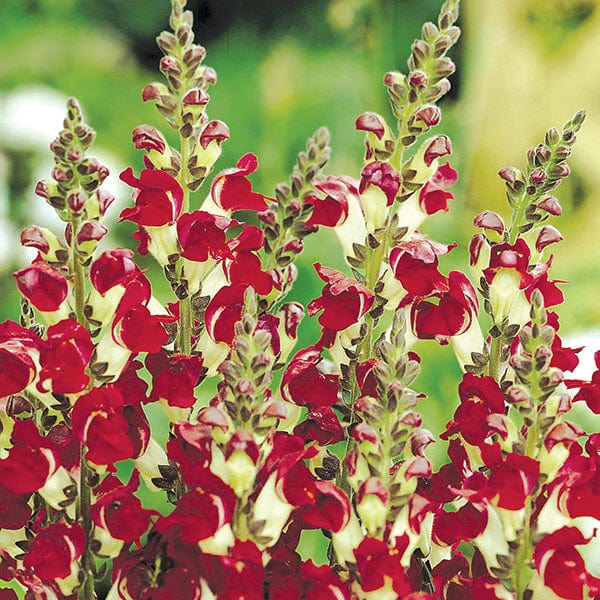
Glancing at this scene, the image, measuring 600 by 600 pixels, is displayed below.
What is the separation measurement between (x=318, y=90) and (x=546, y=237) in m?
1.22

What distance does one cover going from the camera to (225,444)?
0.40 meters

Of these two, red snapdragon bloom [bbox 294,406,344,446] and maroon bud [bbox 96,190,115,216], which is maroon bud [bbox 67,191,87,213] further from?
red snapdragon bloom [bbox 294,406,344,446]

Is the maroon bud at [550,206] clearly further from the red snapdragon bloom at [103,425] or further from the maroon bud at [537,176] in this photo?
the red snapdragon bloom at [103,425]

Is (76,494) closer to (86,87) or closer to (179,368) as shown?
(179,368)

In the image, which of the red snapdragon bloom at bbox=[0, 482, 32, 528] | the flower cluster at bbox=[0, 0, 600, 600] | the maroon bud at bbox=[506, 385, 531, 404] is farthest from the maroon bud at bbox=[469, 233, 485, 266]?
the red snapdragon bloom at bbox=[0, 482, 32, 528]

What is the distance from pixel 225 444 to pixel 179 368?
6cm

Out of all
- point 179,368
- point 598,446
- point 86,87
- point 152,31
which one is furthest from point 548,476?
point 152,31

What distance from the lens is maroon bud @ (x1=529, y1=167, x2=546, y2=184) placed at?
454 mm

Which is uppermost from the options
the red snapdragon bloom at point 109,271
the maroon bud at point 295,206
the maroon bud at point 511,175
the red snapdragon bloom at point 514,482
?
the maroon bud at point 511,175

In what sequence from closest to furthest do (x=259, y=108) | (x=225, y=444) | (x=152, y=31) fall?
(x=225, y=444)
(x=259, y=108)
(x=152, y=31)

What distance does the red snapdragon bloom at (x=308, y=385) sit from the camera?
1.49 ft

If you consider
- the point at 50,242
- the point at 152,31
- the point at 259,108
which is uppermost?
the point at 152,31

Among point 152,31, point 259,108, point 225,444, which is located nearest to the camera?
point 225,444

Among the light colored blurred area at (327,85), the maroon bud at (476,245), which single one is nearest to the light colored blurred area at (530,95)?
the light colored blurred area at (327,85)
